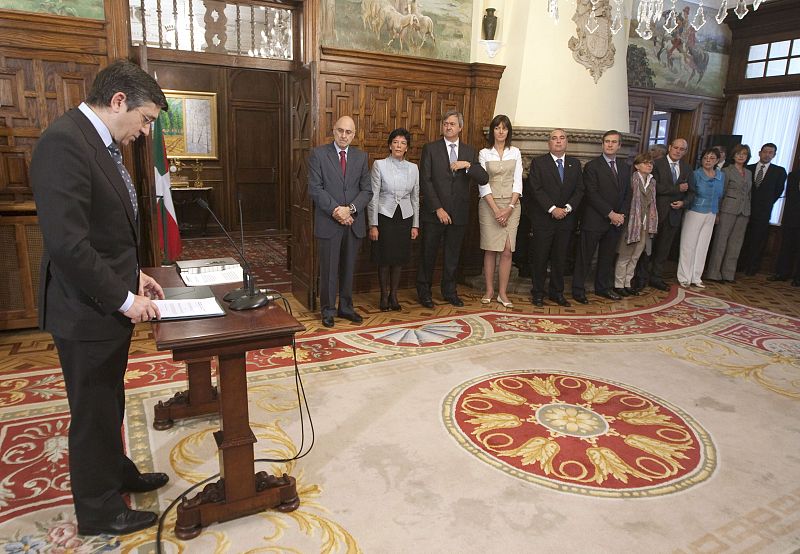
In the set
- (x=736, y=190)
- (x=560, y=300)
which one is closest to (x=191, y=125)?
(x=560, y=300)

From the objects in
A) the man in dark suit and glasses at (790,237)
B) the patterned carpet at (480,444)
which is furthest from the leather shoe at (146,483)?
the man in dark suit and glasses at (790,237)

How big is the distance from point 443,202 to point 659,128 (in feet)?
16.2

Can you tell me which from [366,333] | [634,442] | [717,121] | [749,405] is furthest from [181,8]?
[717,121]

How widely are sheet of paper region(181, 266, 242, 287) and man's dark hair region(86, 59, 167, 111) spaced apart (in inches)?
35.1

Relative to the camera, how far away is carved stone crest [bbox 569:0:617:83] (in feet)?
18.7

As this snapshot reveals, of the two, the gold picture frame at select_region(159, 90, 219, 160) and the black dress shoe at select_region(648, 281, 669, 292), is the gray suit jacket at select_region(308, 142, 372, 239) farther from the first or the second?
the gold picture frame at select_region(159, 90, 219, 160)

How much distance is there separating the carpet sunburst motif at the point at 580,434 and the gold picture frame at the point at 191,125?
7411 millimetres

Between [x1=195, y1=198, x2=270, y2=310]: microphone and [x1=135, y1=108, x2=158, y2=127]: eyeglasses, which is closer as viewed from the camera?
[x1=135, y1=108, x2=158, y2=127]: eyeglasses

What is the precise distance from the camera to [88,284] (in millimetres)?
1694

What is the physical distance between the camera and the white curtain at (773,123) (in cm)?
742

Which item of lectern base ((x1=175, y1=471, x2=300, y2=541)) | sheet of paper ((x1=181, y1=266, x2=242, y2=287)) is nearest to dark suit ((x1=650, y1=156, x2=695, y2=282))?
sheet of paper ((x1=181, y1=266, x2=242, y2=287))

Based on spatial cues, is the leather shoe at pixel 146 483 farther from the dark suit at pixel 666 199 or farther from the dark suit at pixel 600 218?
the dark suit at pixel 666 199

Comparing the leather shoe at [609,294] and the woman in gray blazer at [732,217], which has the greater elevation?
the woman in gray blazer at [732,217]

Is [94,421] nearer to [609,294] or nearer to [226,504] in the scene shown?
[226,504]
